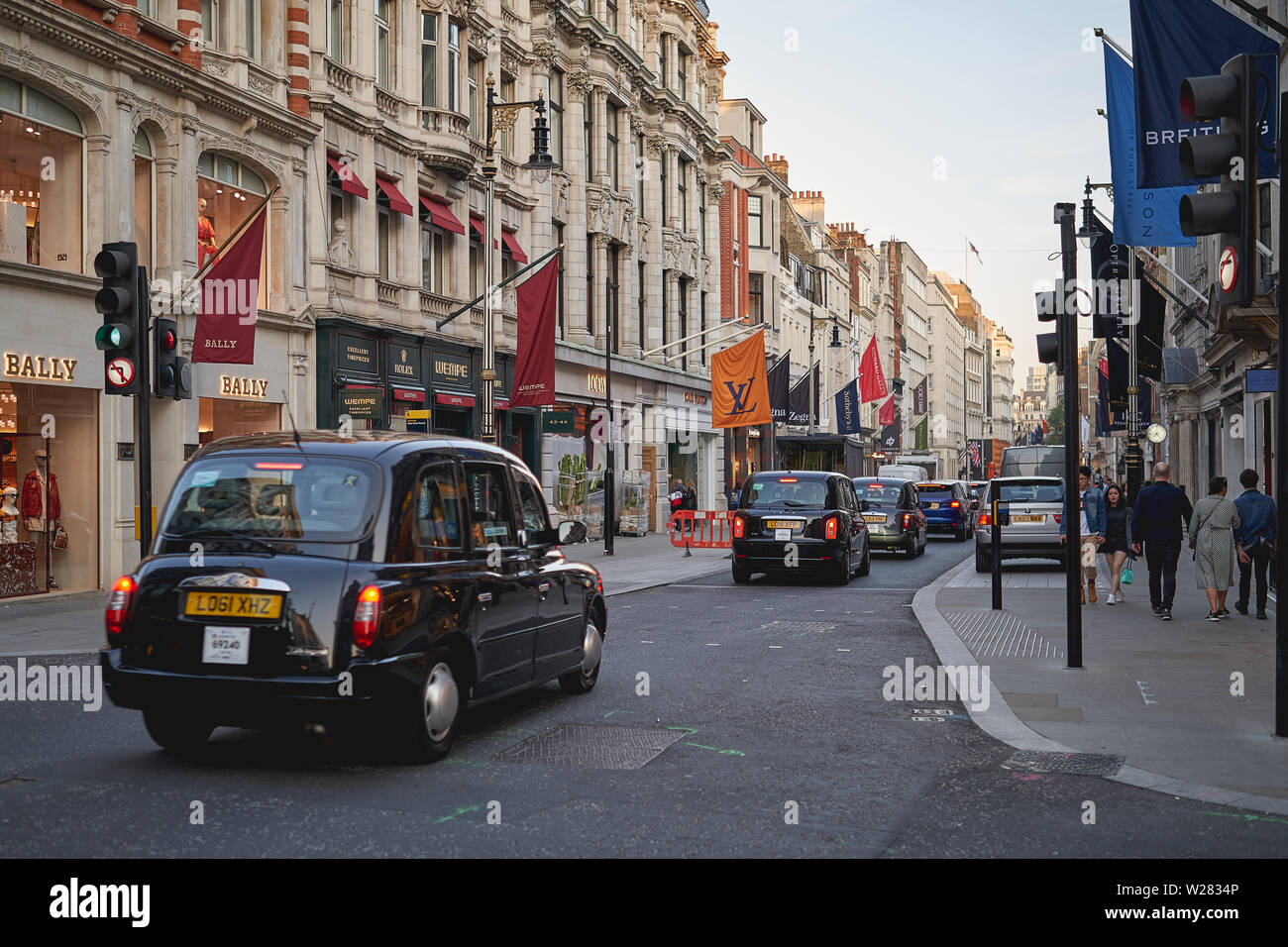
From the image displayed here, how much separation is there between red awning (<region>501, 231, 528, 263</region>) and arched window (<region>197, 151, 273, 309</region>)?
10.8 meters

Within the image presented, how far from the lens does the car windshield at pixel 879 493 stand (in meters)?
30.0

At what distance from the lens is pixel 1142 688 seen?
34.0ft

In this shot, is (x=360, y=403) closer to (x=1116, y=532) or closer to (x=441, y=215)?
(x=441, y=215)

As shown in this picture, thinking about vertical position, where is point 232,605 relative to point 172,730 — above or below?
above

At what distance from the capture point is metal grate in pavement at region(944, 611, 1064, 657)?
12773mm

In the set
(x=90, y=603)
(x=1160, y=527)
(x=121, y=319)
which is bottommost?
(x=90, y=603)

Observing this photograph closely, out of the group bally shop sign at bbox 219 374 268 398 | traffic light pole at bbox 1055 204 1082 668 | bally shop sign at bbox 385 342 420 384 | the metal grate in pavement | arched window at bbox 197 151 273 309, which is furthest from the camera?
bally shop sign at bbox 385 342 420 384

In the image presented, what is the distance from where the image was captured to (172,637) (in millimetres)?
7168

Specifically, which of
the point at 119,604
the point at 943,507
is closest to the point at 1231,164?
the point at 119,604

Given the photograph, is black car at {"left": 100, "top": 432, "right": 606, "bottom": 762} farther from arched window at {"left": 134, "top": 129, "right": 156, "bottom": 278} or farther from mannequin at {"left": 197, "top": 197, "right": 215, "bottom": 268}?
mannequin at {"left": 197, "top": 197, "right": 215, "bottom": 268}

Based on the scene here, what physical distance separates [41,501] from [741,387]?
21643 millimetres

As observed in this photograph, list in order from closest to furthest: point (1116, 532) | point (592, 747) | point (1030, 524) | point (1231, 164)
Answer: point (1231, 164), point (592, 747), point (1116, 532), point (1030, 524)

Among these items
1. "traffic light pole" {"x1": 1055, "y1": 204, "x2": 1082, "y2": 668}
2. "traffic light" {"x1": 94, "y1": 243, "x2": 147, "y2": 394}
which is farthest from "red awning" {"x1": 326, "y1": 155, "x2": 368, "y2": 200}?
"traffic light pole" {"x1": 1055, "y1": 204, "x2": 1082, "y2": 668}
